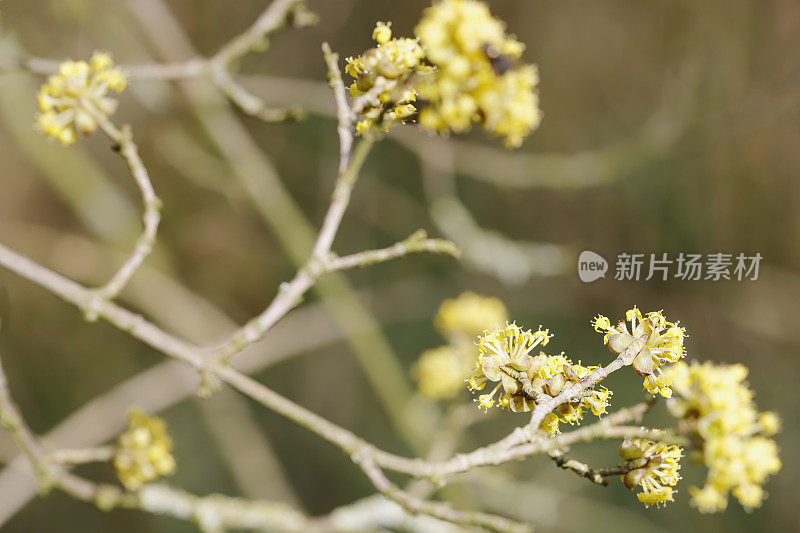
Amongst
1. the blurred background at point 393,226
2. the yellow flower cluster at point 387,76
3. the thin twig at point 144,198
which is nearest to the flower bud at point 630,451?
the yellow flower cluster at point 387,76

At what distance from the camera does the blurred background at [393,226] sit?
1.77 meters

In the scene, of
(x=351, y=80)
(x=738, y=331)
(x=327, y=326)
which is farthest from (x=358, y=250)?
(x=351, y=80)

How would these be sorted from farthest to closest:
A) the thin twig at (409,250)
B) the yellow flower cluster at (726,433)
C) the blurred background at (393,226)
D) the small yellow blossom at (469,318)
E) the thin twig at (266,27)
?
the blurred background at (393,226) < the small yellow blossom at (469,318) < the thin twig at (266,27) < the thin twig at (409,250) < the yellow flower cluster at (726,433)

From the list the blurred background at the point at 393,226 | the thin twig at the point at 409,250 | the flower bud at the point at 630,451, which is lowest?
the flower bud at the point at 630,451

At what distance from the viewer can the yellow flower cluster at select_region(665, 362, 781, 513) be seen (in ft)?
1.28

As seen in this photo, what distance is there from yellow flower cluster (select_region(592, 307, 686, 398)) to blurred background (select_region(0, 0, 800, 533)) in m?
1.14

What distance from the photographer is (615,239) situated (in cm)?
243

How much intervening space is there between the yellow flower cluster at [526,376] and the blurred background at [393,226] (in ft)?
3.72

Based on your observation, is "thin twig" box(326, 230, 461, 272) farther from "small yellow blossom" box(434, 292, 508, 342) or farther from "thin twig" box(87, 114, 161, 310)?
"small yellow blossom" box(434, 292, 508, 342)

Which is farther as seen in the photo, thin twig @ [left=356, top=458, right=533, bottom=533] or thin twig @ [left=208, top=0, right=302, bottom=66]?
thin twig @ [left=208, top=0, right=302, bottom=66]

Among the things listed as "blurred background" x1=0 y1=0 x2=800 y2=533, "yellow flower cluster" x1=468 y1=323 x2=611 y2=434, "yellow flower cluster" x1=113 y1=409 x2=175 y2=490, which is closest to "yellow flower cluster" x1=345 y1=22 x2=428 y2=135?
"yellow flower cluster" x1=468 y1=323 x2=611 y2=434

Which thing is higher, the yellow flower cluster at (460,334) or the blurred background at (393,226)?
the blurred background at (393,226)

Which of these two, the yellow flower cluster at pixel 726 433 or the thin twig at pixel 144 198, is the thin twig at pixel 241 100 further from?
the yellow flower cluster at pixel 726 433

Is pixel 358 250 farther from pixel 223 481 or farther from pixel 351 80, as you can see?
pixel 351 80
